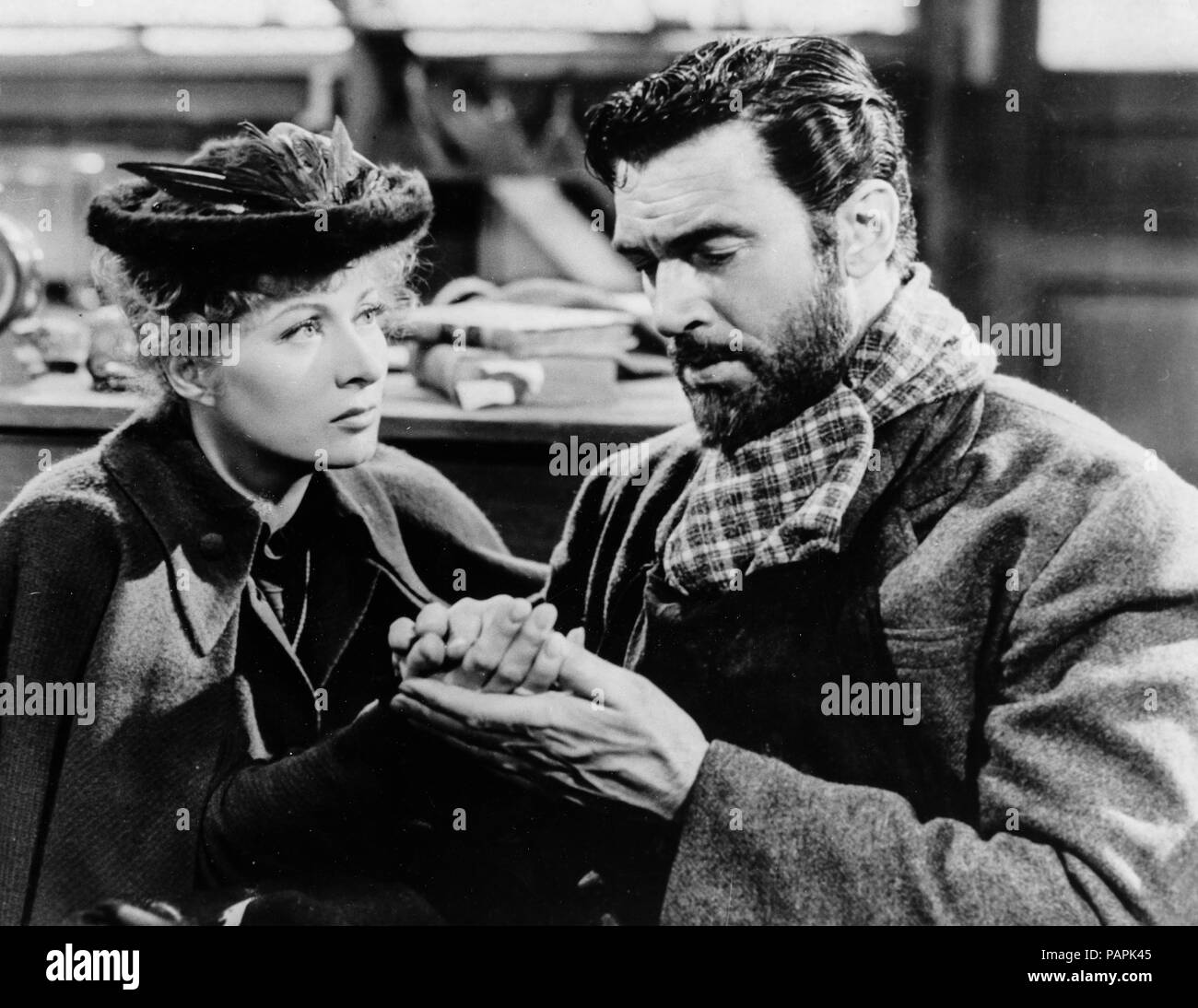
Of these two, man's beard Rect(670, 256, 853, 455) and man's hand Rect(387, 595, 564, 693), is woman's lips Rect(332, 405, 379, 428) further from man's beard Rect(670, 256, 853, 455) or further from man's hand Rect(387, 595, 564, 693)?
man's beard Rect(670, 256, 853, 455)

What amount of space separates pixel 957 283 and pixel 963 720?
0.61m

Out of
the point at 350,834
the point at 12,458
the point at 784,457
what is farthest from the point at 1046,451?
the point at 12,458

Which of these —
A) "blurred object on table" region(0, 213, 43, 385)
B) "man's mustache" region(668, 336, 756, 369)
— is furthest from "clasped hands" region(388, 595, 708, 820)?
"blurred object on table" region(0, 213, 43, 385)

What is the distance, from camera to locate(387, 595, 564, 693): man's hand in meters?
1.55

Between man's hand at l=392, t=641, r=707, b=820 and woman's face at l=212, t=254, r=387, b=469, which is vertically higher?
woman's face at l=212, t=254, r=387, b=469

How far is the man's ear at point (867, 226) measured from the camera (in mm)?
1603

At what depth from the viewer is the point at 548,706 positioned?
61.7 inches

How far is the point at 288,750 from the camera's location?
171 cm

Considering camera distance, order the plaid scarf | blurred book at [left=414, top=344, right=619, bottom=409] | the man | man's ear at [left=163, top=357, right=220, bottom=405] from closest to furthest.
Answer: the man
the plaid scarf
man's ear at [left=163, top=357, right=220, bottom=405]
blurred book at [left=414, top=344, right=619, bottom=409]

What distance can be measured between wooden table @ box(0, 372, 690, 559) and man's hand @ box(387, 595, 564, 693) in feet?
0.71

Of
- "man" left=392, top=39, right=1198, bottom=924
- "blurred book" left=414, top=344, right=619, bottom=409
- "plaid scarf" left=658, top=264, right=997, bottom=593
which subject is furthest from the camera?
"blurred book" left=414, top=344, right=619, bottom=409

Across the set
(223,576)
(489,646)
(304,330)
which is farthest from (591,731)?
(304,330)

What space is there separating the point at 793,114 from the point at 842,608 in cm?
63
